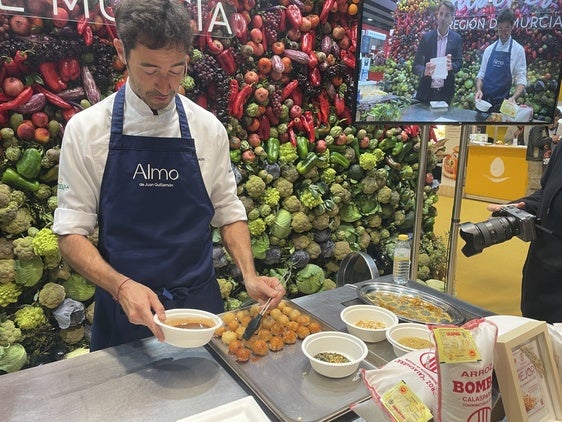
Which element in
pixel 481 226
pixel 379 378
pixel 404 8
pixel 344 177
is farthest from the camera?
pixel 344 177

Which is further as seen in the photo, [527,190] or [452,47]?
[527,190]

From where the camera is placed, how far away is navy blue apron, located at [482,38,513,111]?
103 inches

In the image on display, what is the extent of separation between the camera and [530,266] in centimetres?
233

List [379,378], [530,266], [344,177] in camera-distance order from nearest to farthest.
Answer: [379,378]
[530,266]
[344,177]

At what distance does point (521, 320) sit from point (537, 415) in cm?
20

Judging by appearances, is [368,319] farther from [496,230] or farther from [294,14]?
[294,14]

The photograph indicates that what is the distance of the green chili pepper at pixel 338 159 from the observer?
11.7 ft

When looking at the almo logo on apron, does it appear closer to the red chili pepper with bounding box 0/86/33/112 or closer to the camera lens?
the camera lens

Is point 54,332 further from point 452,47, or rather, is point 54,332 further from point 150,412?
point 452,47

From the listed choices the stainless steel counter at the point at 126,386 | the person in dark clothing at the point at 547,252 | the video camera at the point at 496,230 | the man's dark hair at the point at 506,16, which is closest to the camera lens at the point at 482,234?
the video camera at the point at 496,230

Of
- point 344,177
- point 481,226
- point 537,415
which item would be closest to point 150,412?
point 537,415

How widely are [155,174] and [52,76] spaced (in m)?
1.28

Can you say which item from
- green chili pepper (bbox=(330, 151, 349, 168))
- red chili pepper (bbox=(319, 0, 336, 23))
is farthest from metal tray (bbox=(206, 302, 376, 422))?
red chili pepper (bbox=(319, 0, 336, 23))

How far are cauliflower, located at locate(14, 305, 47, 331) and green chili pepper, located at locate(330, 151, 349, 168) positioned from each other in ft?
7.22
